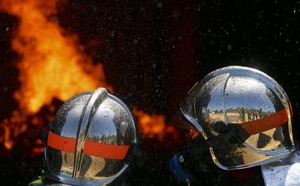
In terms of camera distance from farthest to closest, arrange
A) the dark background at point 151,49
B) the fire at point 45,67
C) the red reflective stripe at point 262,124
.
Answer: the fire at point 45,67 → the dark background at point 151,49 → the red reflective stripe at point 262,124

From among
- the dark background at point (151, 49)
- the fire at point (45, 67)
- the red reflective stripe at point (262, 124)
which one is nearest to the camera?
the red reflective stripe at point (262, 124)


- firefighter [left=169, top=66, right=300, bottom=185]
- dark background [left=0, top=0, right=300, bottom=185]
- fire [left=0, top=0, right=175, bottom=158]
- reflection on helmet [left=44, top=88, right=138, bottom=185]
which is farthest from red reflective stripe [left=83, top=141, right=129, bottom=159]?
fire [left=0, top=0, right=175, bottom=158]

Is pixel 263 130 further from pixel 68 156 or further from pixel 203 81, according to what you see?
pixel 68 156

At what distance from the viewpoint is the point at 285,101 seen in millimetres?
3518

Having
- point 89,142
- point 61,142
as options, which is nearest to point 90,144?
point 89,142

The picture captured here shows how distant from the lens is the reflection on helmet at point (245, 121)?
3.40m

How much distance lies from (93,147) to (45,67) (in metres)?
3.88

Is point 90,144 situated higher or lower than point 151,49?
lower

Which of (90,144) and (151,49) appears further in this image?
(151,49)

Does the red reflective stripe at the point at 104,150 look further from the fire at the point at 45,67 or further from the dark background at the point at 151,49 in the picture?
the fire at the point at 45,67

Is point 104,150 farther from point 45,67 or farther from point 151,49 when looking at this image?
point 45,67

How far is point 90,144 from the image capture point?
11.3ft

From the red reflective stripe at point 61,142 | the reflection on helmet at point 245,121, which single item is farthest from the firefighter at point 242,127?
the red reflective stripe at point 61,142

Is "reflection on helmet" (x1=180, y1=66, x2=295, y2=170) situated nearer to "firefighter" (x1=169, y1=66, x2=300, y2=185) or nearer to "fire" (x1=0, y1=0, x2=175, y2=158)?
"firefighter" (x1=169, y1=66, x2=300, y2=185)
